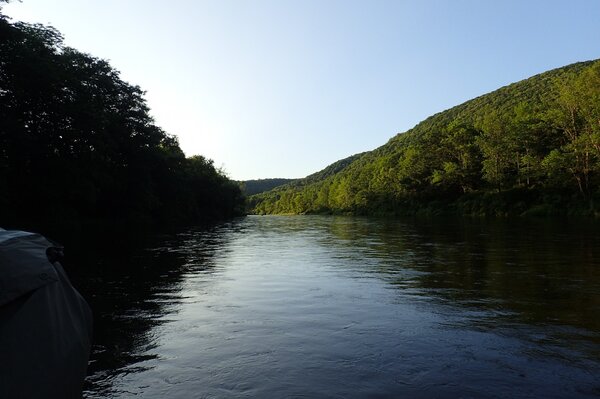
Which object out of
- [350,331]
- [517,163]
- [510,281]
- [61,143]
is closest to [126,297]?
[350,331]

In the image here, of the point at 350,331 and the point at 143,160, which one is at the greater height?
the point at 143,160

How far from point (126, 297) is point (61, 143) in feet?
104

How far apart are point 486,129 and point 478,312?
252ft

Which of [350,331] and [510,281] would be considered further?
[510,281]

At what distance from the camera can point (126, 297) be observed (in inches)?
422

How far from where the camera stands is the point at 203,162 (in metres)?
103

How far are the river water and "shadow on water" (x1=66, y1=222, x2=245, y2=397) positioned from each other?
0.13ft

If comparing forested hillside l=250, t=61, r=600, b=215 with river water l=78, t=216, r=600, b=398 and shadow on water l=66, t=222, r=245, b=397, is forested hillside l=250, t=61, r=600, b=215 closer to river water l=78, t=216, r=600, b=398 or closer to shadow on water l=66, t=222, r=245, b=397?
river water l=78, t=216, r=600, b=398

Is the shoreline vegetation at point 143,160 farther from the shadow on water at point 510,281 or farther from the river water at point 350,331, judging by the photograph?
the shadow on water at point 510,281

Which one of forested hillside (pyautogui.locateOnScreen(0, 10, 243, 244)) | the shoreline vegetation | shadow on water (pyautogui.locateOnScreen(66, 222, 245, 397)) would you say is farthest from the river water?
forested hillside (pyautogui.locateOnScreen(0, 10, 243, 244))

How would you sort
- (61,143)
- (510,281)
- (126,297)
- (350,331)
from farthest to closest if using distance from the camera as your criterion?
1. (61,143)
2. (510,281)
3. (126,297)
4. (350,331)

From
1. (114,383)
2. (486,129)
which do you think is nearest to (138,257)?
(114,383)

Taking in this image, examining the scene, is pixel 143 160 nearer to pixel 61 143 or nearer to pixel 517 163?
pixel 61 143

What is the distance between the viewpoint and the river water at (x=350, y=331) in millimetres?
5273
